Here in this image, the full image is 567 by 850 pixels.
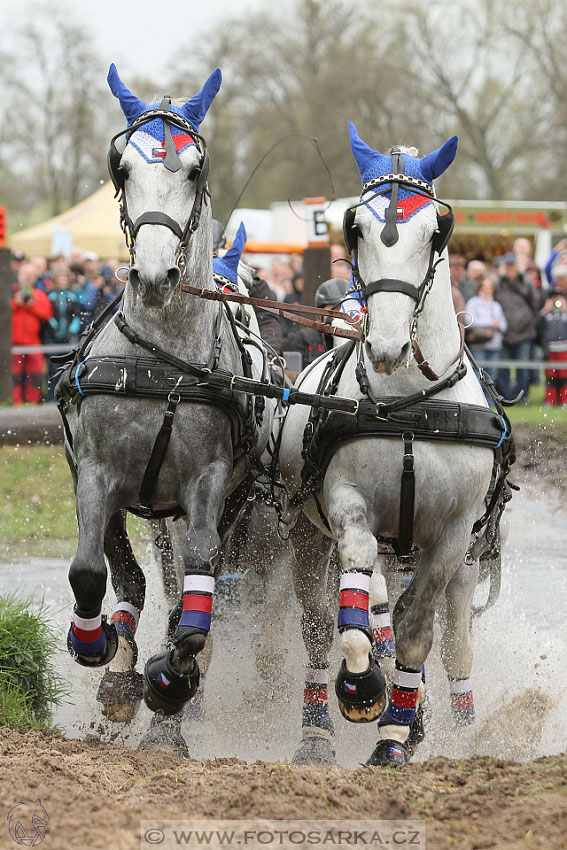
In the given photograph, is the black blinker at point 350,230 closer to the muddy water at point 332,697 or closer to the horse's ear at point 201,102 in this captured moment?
the horse's ear at point 201,102

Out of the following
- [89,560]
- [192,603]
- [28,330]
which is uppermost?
[28,330]

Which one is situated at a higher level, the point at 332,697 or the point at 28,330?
the point at 28,330

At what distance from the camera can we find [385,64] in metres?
30.1

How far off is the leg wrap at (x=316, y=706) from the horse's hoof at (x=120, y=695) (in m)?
0.79

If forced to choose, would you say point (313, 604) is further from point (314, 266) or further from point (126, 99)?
point (314, 266)

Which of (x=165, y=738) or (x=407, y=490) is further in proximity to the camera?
(x=165, y=738)

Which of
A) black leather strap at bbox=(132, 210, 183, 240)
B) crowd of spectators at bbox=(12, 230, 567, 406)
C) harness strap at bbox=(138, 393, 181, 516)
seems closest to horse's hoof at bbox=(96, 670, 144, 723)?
harness strap at bbox=(138, 393, 181, 516)

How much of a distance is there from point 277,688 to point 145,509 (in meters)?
1.75

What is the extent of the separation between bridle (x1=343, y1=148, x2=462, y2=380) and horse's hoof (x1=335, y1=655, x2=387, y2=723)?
1244 millimetres

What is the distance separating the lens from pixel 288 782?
367cm

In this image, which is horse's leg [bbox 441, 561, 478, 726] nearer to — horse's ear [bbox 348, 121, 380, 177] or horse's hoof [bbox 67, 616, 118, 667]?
horse's hoof [bbox 67, 616, 118, 667]

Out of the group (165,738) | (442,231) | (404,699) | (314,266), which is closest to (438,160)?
(442,231)

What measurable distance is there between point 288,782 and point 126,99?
2.65 m

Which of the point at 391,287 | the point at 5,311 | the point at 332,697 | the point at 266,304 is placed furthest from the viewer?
the point at 5,311
